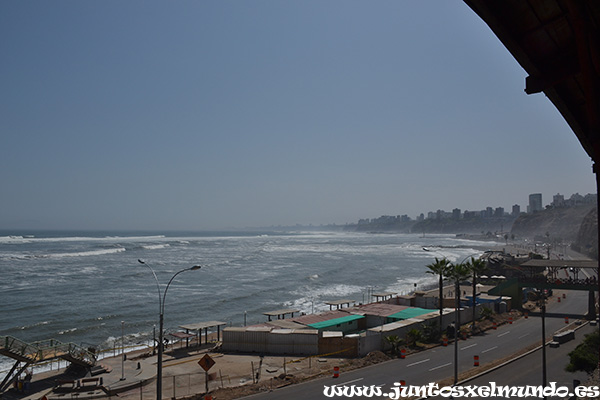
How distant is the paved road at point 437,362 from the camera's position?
2525cm

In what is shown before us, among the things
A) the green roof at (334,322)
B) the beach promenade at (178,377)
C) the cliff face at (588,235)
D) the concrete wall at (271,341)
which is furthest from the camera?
the cliff face at (588,235)

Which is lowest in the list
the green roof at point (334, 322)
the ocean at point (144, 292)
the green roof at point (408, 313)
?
the ocean at point (144, 292)

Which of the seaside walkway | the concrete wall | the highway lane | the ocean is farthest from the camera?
the ocean

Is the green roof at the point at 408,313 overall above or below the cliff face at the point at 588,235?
below

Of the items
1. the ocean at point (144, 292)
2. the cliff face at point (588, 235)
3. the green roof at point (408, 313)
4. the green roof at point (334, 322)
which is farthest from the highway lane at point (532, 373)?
the cliff face at point (588, 235)

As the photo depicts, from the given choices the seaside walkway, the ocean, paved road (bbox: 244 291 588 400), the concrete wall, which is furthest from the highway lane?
the ocean

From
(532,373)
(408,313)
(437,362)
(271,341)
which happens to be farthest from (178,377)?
(408,313)

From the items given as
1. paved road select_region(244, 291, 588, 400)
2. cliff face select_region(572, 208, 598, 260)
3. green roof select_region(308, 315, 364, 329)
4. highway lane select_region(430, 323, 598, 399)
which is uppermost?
cliff face select_region(572, 208, 598, 260)

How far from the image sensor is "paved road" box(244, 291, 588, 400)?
82.8 ft

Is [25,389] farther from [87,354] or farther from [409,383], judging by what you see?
[409,383]

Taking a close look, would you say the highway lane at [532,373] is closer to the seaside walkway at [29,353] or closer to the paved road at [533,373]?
the paved road at [533,373]

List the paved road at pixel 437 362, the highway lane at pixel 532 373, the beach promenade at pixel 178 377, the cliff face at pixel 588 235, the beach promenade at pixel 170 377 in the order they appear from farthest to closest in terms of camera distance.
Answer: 1. the cliff face at pixel 588 235
2. the beach promenade at pixel 170 377
3. the beach promenade at pixel 178 377
4. the highway lane at pixel 532 373
5. the paved road at pixel 437 362

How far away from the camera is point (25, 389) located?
26.2 metres

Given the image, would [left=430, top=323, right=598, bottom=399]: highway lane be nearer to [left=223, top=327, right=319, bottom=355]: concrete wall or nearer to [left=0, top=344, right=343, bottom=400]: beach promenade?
[left=0, top=344, right=343, bottom=400]: beach promenade
